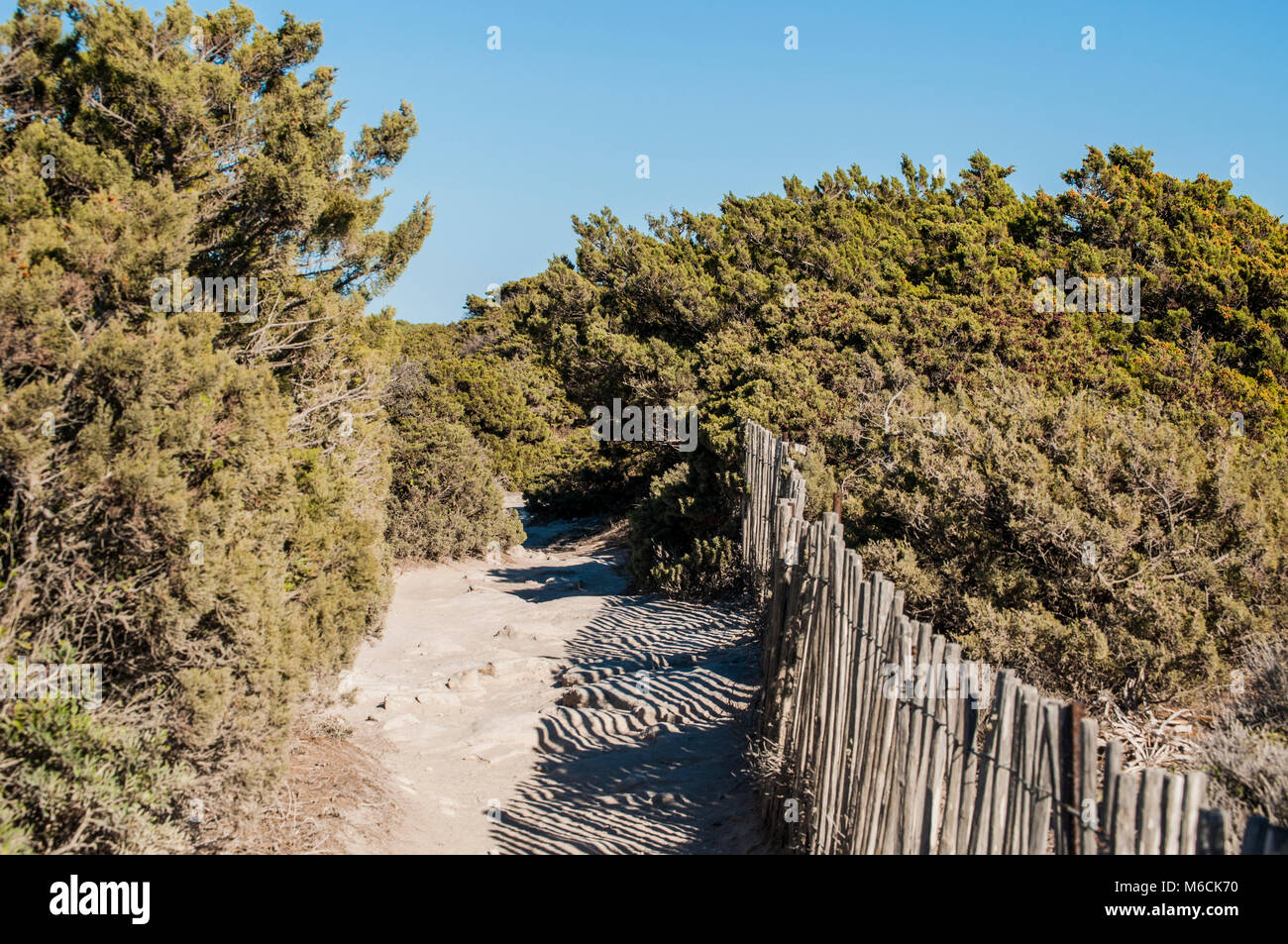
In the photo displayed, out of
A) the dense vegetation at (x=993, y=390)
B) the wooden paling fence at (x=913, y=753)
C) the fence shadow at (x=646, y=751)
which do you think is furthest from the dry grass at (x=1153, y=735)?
the fence shadow at (x=646, y=751)

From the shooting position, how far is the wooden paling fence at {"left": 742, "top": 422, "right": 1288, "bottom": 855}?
2.33 meters

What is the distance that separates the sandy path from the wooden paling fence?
0.82 metres

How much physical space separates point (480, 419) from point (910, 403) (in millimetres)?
13260

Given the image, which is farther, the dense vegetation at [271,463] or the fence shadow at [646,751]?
the fence shadow at [646,751]

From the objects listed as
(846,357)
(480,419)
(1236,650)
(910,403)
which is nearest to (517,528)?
(480,419)

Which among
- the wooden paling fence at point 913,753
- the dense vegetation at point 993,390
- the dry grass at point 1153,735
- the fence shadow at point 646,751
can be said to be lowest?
the fence shadow at point 646,751

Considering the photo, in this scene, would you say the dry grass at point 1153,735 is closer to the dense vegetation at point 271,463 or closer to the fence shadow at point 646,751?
the dense vegetation at point 271,463

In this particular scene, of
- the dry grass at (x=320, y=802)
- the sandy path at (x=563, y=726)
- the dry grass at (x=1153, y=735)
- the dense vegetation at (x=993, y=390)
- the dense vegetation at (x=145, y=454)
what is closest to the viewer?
the dense vegetation at (x=145, y=454)

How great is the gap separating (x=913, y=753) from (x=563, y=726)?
15.3 feet

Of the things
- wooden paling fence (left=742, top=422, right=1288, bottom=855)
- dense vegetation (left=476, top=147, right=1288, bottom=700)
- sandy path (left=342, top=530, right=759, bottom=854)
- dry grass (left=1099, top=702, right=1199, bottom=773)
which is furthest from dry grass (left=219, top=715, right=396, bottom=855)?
dry grass (left=1099, top=702, right=1199, bottom=773)

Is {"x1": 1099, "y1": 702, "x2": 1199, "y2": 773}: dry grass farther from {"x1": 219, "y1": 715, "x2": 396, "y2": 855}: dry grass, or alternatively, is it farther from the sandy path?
{"x1": 219, "y1": 715, "x2": 396, "y2": 855}: dry grass

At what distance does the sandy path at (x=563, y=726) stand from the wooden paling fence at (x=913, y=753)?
0.82 m

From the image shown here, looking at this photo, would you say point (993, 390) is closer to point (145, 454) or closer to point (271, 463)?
point (271, 463)

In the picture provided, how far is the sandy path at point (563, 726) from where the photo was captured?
5.64 meters
